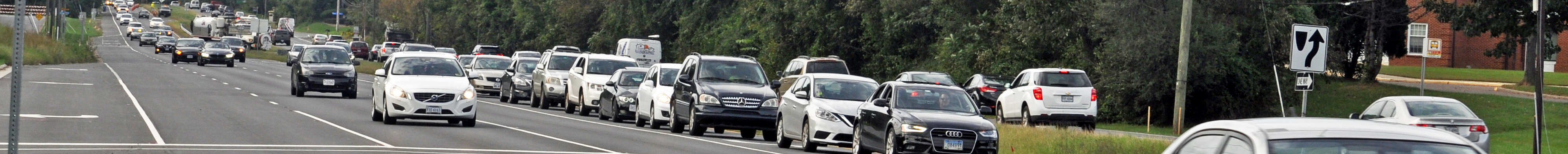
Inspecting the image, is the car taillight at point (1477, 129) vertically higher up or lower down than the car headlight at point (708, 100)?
higher up

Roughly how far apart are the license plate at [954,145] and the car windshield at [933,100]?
1327 millimetres

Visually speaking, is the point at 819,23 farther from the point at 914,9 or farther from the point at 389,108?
the point at 389,108

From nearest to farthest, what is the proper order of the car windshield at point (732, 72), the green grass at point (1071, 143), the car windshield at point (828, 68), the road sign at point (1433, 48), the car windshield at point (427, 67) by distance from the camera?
the green grass at point (1071, 143) → the car windshield at point (732, 72) → the car windshield at point (427, 67) → the road sign at point (1433, 48) → the car windshield at point (828, 68)

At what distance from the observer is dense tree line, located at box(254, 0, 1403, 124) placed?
27750 millimetres

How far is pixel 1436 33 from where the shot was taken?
5947cm

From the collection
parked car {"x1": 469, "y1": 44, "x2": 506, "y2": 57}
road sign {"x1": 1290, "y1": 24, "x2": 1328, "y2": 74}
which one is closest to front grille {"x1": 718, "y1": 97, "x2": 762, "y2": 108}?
road sign {"x1": 1290, "y1": 24, "x2": 1328, "y2": 74}

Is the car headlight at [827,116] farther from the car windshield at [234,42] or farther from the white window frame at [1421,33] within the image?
the car windshield at [234,42]

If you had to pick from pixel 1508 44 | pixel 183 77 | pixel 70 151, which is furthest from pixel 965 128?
pixel 183 77

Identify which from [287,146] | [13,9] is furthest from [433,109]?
[13,9]

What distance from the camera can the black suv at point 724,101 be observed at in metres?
19.3

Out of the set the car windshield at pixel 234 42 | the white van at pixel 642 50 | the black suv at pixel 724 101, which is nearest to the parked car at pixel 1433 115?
the black suv at pixel 724 101

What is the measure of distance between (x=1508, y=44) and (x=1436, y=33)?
3462cm

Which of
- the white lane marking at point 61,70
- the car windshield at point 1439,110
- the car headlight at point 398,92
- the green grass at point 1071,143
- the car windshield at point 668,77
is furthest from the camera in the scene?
the white lane marking at point 61,70

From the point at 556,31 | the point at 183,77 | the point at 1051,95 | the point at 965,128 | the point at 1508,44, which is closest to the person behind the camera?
the point at 965,128
